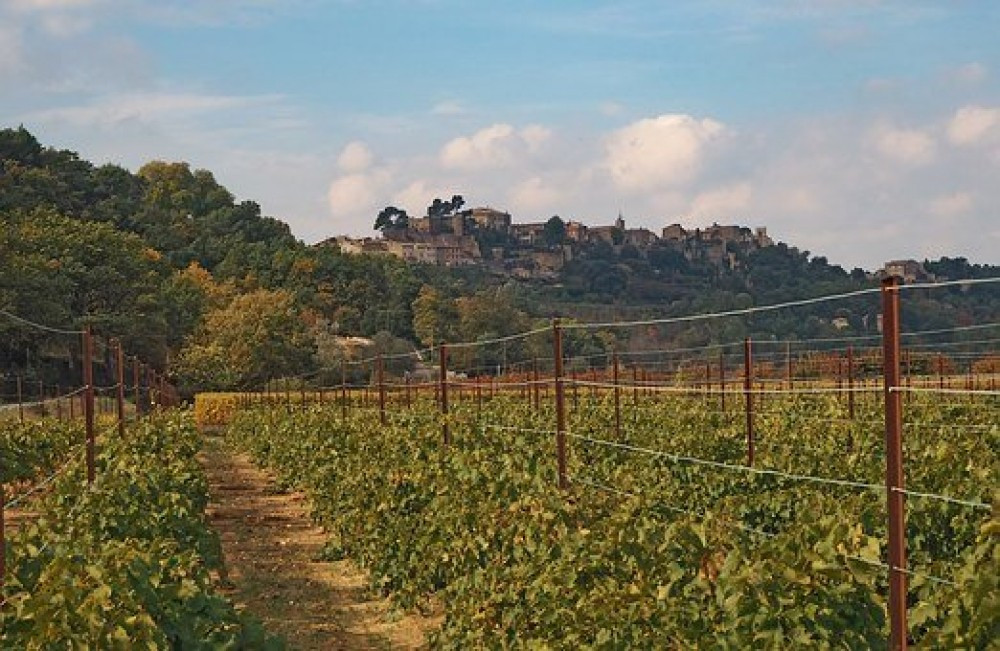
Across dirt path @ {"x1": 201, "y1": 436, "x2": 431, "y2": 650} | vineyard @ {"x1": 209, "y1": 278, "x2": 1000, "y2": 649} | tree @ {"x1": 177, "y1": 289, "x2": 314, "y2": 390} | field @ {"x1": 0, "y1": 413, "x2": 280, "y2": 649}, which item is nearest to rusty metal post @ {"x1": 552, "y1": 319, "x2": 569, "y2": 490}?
vineyard @ {"x1": 209, "y1": 278, "x2": 1000, "y2": 649}

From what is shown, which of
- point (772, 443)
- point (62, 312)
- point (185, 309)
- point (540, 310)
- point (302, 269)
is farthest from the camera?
point (540, 310)

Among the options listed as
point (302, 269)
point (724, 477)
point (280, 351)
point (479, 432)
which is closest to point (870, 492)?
point (724, 477)

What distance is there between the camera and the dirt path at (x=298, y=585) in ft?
37.0

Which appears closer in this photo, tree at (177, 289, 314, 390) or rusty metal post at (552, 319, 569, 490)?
rusty metal post at (552, 319, 569, 490)

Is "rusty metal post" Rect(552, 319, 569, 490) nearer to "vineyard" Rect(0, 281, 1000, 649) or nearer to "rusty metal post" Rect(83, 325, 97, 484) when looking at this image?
"vineyard" Rect(0, 281, 1000, 649)

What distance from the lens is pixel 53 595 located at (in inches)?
232

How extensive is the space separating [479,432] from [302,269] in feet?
291

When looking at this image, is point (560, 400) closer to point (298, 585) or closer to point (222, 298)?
point (298, 585)

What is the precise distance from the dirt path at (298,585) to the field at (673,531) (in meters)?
0.32

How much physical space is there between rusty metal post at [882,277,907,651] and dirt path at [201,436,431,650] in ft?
19.2

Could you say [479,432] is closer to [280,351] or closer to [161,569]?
[161,569]

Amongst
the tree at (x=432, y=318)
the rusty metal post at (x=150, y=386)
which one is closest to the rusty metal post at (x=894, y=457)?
the rusty metal post at (x=150, y=386)

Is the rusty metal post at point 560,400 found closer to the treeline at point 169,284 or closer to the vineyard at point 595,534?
the vineyard at point 595,534

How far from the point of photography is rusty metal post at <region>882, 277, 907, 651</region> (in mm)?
5391
